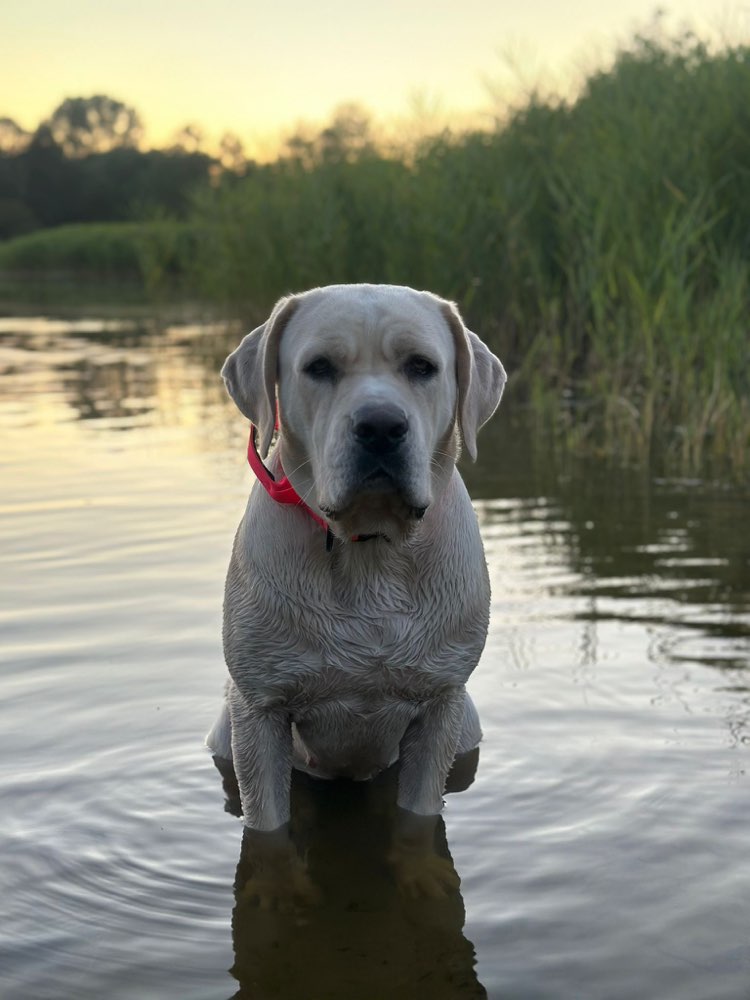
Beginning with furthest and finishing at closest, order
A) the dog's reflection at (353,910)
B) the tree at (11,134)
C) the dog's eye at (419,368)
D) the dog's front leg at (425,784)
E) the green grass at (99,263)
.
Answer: the tree at (11,134), the green grass at (99,263), the dog's front leg at (425,784), the dog's eye at (419,368), the dog's reflection at (353,910)

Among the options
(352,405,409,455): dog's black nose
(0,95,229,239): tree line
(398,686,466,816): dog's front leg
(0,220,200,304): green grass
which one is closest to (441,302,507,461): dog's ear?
(352,405,409,455): dog's black nose

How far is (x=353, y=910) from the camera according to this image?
10.2 ft

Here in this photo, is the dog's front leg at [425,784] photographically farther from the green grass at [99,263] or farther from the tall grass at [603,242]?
the green grass at [99,263]

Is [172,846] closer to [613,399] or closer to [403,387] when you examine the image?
[403,387]

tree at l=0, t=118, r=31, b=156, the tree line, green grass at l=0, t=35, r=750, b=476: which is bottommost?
green grass at l=0, t=35, r=750, b=476

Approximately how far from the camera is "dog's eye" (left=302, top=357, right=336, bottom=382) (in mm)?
3055

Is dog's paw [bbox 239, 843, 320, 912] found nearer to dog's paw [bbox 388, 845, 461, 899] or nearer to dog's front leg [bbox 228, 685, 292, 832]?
dog's front leg [bbox 228, 685, 292, 832]

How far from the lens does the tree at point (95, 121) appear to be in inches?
3499

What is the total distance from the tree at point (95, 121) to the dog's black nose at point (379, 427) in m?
89.0

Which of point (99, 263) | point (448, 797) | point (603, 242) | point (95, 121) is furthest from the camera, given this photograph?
point (95, 121)

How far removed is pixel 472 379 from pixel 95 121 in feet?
308

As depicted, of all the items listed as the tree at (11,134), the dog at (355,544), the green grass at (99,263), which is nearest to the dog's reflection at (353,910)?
the dog at (355,544)

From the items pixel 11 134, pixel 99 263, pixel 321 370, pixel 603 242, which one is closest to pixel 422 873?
pixel 321 370

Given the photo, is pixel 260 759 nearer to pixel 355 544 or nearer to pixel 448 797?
pixel 355 544
